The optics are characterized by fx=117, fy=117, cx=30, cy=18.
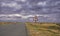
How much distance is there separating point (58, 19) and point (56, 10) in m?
0.20

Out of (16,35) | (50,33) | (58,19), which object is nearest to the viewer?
(16,35)

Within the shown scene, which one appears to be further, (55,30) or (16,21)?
(16,21)

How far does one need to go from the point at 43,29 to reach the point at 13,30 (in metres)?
0.63

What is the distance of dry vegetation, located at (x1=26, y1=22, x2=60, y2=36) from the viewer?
229 centimetres

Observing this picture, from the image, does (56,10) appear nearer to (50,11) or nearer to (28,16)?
(50,11)

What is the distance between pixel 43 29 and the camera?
8.07 ft

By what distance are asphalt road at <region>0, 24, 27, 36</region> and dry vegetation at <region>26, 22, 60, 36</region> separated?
0.45ft

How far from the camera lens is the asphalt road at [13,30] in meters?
2.21

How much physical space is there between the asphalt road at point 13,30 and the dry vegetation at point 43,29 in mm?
137

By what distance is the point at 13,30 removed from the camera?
2.40m

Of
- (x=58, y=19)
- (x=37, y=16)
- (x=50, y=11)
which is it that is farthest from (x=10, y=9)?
(x=58, y=19)

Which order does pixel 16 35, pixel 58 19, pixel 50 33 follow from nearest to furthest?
pixel 16 35, pixel 50 33, pixel 58 19

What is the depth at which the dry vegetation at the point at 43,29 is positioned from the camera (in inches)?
90.3

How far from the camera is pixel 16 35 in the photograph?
214cm
